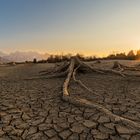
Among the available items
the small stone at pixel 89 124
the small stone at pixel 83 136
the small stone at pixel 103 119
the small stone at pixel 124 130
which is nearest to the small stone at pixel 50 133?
the small stone at pixel 83 136

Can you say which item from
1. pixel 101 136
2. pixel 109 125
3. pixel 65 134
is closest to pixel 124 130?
pixel 109 125

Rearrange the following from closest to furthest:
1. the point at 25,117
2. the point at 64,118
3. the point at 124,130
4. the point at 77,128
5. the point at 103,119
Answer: the point at 124,130 → the point at 77,128 → the point at 103,119 → the point at 64,118 → the point at 25,117

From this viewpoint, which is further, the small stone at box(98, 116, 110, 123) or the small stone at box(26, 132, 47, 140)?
the small stone at box(98, 116, 110, 123)

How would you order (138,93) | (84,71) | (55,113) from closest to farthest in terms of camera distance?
1. (55,113)
2. (138,93)
3. (84,71)

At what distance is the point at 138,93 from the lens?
5012 millimetres

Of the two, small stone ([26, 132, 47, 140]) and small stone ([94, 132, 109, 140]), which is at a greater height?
small stone ([94, 132, 109, 140])

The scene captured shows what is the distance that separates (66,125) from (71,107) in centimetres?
84

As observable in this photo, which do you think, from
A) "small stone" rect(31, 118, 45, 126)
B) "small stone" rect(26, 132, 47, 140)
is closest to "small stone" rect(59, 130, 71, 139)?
"small stone" rect(26, 132, 47, 140)

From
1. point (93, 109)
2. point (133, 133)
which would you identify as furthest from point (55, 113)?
point (133, 133)

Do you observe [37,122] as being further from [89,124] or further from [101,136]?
[101,136]

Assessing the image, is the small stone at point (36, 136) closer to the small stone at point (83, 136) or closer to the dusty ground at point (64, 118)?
the dusty ground at point (64, 118)

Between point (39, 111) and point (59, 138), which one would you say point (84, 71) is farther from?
point (59, 138)

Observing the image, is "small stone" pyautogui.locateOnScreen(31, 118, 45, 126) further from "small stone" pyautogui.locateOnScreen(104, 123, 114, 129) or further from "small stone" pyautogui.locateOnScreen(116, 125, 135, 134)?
"small stone" pyautogui.locateOnScreen(116, 125, 135, 134)

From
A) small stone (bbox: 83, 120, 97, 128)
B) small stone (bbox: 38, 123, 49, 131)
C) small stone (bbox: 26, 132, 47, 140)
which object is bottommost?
small stone (bbox: 26, 132, 47, 140)
